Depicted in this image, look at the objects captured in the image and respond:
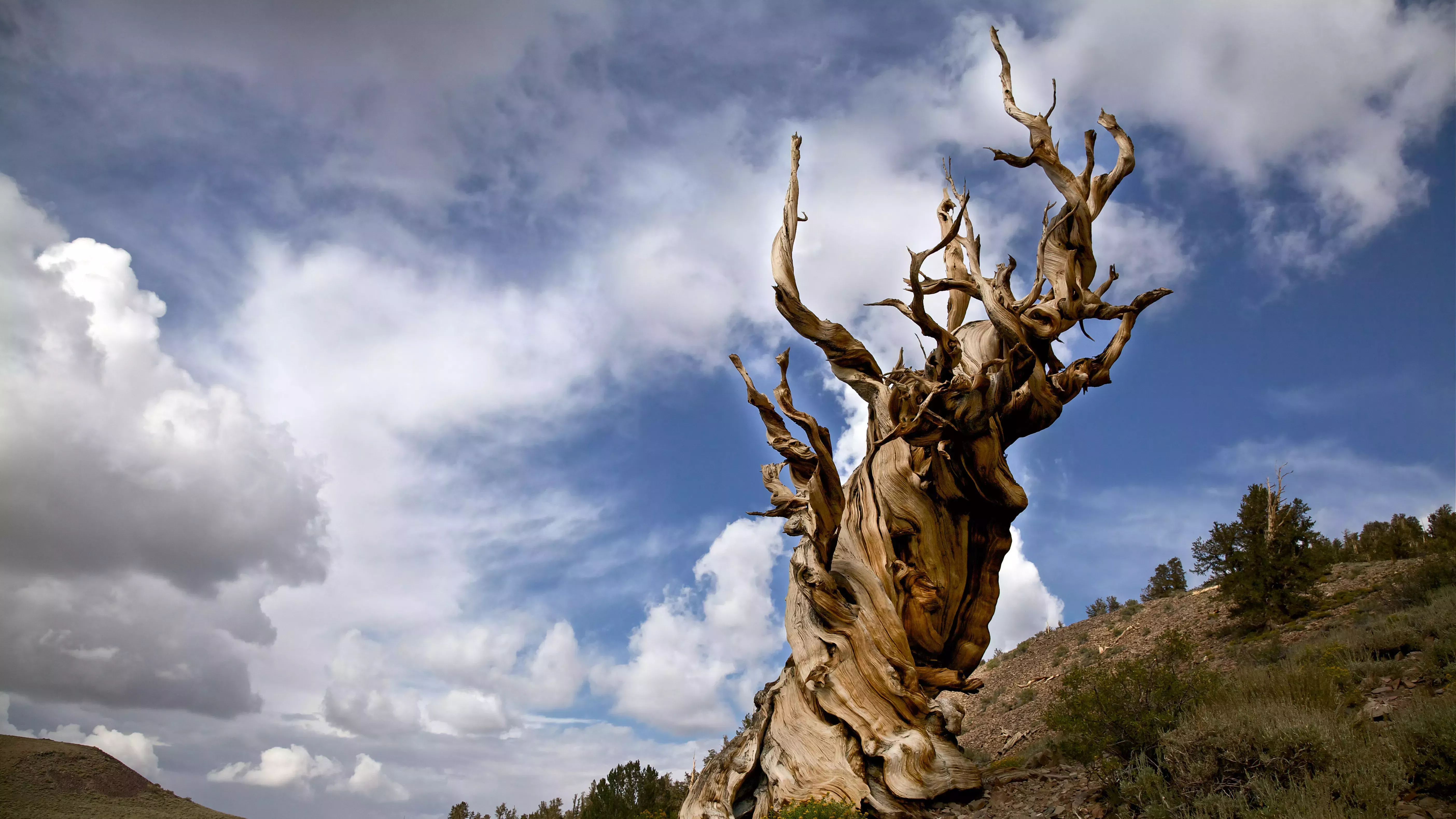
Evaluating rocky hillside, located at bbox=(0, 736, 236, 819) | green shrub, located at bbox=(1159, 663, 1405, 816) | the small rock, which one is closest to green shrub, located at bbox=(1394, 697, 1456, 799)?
green shrub, located at bbox=(1159, 663, 1405, 816)

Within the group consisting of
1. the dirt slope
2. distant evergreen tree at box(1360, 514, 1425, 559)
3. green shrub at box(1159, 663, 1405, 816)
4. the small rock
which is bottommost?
green shrub at box(1159, 663, 1405, 816)

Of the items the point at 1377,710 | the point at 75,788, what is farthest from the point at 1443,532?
the point at 75,788

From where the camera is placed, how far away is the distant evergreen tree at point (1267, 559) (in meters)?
16.0

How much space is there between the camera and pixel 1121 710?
23.7 feet

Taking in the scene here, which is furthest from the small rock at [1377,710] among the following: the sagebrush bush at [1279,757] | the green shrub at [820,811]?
the green shrub at [820,811]

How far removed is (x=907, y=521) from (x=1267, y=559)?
11440 mm

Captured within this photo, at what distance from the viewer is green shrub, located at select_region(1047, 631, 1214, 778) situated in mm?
7016

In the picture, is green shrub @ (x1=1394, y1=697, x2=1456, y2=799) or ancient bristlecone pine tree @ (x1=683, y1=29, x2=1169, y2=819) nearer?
green shrub @ (x1=1394, y1=697, x2=1456, y2=799)

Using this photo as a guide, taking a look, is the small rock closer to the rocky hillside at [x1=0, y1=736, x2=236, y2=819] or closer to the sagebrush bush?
the sagebrush bush

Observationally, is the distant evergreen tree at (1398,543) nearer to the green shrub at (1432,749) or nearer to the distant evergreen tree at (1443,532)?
the distant evergreen tree at (1443,532)

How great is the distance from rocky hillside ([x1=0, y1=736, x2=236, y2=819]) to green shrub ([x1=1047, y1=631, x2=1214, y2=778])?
1297 cm

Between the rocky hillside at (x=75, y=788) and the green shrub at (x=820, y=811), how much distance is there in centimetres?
1062

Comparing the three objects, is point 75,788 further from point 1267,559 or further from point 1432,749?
point 1267,559

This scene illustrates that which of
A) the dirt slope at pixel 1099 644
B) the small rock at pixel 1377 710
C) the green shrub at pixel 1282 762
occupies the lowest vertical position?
the green shrub at pixel 1282 762
